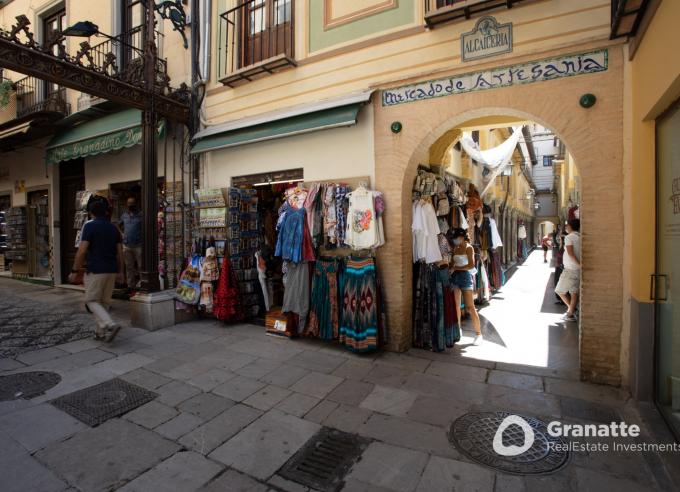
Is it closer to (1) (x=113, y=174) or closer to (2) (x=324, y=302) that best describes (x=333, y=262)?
(2) (x=324, y=302)

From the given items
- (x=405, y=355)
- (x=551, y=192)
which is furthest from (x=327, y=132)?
(x=551, y=192)

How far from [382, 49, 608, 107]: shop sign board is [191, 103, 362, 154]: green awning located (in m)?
0.60

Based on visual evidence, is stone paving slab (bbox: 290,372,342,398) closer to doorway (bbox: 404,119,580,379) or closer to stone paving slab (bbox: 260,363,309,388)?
stone paving slab (bbox: 260,363,309,388)

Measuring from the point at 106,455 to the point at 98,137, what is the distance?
7.26 m

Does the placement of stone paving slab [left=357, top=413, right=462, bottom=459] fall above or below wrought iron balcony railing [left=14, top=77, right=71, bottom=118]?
below

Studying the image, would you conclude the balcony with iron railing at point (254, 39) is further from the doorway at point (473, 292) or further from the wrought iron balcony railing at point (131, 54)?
the doorway at point (473, 292)

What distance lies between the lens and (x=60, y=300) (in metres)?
8.44

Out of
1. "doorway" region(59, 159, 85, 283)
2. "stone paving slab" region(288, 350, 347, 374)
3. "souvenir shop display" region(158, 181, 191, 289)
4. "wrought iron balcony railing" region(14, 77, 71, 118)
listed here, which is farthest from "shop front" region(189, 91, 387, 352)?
"doorway" region(59, 159, 85, 283)

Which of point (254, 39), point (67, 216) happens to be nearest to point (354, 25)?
point (254, 39)

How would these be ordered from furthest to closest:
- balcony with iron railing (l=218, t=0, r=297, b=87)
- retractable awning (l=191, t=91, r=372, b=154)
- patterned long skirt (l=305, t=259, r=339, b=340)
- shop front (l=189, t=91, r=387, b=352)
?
balcony with iron railing (l=218, t=0, r=297, b=87) < patterned long skirt (l=305, t=259, r=339, b=340) < retractable awning (l=191, t=91, r=372, b=154) < shop front (l=189, t=91, r=387, b=352)

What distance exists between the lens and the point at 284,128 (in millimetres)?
5887

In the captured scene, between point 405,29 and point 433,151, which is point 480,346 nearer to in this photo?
point 433,151

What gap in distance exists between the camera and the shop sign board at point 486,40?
4.48 metres

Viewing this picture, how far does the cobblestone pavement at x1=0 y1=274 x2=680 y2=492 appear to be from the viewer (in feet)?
8.66
